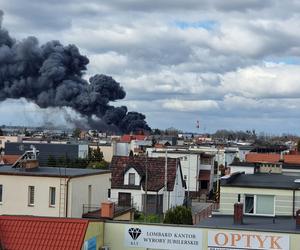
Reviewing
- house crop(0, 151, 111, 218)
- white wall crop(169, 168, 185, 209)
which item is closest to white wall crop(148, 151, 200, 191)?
white wall crop(169, 168, 185, 209)

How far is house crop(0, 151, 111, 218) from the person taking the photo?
2948 cm

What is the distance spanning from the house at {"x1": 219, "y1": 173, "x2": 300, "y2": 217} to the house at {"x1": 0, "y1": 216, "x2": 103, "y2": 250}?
10300 mm

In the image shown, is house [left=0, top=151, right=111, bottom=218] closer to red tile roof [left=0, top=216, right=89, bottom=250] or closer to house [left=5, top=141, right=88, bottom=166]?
red tile roof [left=0, top=216, right=89, bottom=250]

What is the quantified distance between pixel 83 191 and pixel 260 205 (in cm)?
918

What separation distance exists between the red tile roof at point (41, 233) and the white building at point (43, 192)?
11283mm

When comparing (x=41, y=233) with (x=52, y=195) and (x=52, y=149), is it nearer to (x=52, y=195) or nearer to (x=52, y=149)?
(x=52, y=195)

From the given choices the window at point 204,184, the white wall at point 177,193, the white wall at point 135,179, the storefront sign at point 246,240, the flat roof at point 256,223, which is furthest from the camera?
the window at point 204,184

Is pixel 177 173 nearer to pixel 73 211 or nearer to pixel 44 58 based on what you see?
pixel 73 211

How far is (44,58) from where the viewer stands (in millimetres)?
167375

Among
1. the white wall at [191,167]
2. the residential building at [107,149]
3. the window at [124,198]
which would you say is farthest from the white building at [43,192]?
the residential building at [107,149]

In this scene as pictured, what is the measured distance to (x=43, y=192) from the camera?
2989 centimetres

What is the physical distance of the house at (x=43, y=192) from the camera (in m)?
29.5

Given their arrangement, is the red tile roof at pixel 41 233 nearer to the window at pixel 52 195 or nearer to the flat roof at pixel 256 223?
the flat roof at pixel 256 223

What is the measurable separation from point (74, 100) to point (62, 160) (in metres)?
89.5
